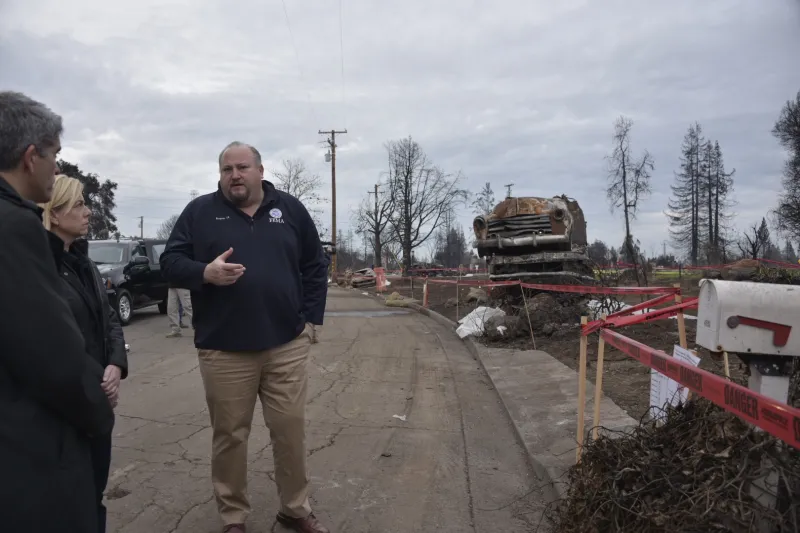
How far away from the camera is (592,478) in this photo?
9.83 ft

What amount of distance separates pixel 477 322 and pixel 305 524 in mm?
8088

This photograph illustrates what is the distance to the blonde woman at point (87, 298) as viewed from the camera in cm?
222

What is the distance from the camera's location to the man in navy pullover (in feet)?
10.6

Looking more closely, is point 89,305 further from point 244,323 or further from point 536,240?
point 536,240

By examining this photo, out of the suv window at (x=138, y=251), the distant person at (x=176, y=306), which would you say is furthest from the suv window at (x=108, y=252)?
the distant person at (x=176, y=306)

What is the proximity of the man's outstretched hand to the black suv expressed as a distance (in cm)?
1020

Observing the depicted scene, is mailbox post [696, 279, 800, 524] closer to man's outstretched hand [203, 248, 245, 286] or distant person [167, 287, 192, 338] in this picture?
man's outstretched hand [203, 248, 245, 286]

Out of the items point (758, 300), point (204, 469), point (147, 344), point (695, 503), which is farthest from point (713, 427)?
point (147, 344)

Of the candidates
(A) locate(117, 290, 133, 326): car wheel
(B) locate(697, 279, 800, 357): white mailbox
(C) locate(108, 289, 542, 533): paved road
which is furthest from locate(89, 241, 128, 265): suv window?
(B) locate(697, 279, 800, 357): white mailbox

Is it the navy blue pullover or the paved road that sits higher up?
the navy blue pullover

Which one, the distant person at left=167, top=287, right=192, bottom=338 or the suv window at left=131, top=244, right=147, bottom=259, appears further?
the suv window at left=131, top=244, right=147, bottom=259

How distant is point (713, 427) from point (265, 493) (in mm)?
2771

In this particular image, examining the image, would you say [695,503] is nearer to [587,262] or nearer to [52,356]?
[52,356]

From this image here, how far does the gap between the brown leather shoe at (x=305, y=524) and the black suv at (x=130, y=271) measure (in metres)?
10.1
